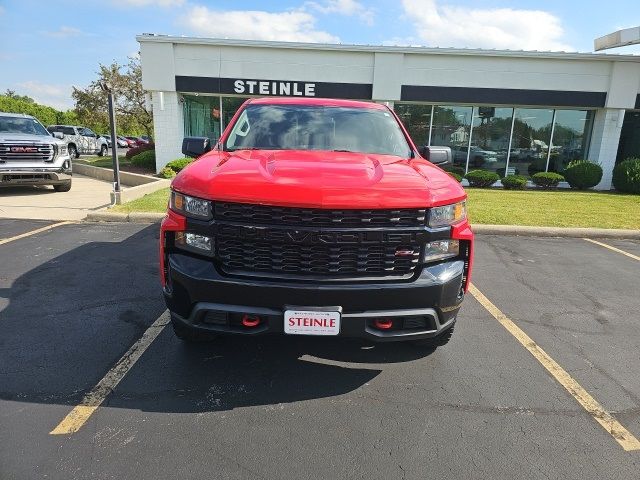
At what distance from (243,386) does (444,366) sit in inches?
58.1

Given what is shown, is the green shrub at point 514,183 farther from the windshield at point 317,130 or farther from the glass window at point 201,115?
the windshield at point 317,130

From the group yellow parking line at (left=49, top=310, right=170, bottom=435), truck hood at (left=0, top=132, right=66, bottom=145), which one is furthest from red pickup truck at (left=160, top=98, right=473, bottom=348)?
truck hood at (left=0, top=132, right=66, bottom=145)

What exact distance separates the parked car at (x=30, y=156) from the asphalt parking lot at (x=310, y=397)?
6.88 metres

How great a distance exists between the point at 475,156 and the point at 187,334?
1551cm

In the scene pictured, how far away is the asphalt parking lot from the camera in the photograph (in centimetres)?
229

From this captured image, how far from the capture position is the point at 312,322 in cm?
254

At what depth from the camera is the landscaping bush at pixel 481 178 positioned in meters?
14.3

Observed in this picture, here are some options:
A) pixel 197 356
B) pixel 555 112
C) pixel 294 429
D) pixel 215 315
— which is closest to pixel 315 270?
pixel 215 315

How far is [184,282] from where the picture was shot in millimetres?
2641

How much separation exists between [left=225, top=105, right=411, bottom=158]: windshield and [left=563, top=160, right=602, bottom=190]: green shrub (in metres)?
13.0

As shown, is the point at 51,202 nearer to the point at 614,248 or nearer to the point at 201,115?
the point at 201,115

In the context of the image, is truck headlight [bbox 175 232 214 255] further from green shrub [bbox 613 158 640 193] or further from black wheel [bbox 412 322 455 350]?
green shrub [bbox 613 158 640 193]

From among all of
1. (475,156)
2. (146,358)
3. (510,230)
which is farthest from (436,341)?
(475,156)

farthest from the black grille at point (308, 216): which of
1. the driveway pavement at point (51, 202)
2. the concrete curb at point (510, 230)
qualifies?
the driveway pavement at point (51, 202)
